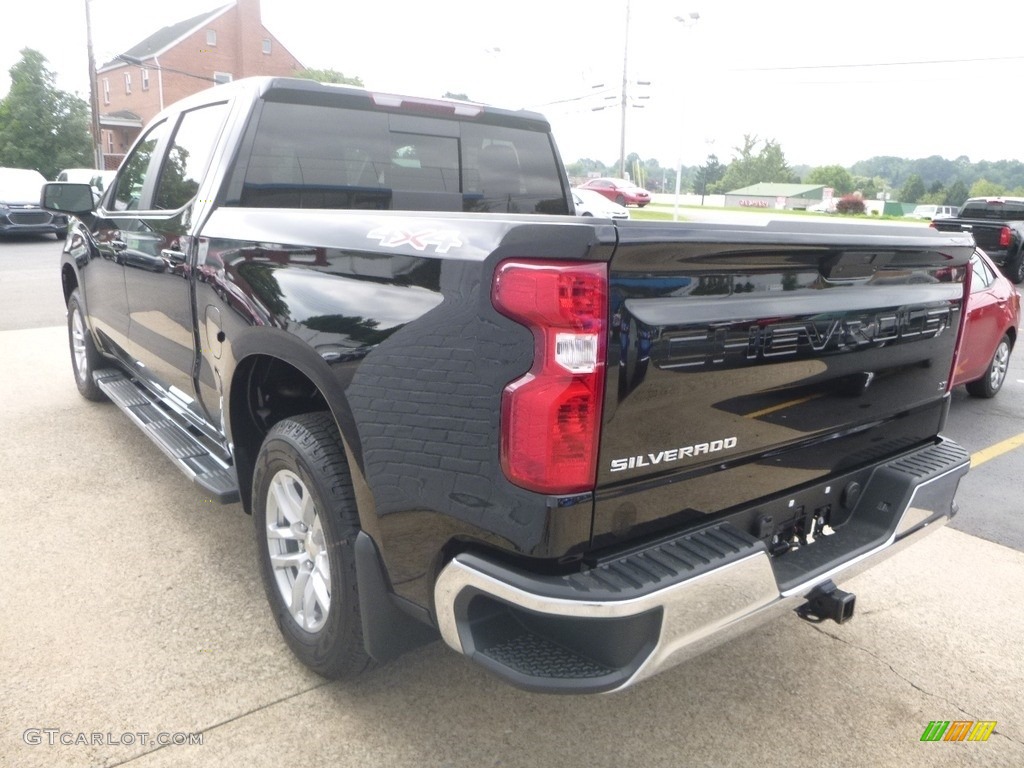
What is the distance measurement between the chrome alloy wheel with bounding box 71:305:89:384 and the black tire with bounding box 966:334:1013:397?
7.01m

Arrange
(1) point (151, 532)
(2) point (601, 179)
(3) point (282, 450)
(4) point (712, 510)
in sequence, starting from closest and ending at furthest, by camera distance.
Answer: (4) point (712, 510), (3) point (282, 450), (1) point (151, 532), (2) point (601, 179)

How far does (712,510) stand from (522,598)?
65 centimetres

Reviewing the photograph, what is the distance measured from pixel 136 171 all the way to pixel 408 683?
3310 mm

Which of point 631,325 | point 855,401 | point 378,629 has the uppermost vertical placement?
point 631,325

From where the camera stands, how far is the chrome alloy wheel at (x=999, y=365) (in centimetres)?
724

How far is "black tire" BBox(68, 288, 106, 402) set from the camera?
5.68m

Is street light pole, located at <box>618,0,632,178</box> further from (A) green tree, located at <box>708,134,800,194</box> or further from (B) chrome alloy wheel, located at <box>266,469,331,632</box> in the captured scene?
(A) green tree, located at <box>708,134,800,194</box>

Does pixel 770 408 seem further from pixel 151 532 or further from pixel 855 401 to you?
pixel 151 532

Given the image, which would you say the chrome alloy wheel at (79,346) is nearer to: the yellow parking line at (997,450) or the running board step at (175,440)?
the running board step at (175,440)

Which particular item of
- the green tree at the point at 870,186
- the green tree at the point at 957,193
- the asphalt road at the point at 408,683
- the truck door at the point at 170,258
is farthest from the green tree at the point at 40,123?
the green tree at the point at 870,186

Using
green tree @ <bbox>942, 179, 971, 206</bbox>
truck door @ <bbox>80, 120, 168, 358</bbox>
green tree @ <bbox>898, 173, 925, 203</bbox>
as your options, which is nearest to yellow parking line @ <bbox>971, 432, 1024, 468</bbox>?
truck door @ <bbox>80, 120, 168, 358</bbox>

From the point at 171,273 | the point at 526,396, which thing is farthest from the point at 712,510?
the point at 171,273

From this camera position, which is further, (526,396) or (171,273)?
(171,273)

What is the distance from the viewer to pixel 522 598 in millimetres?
1902
